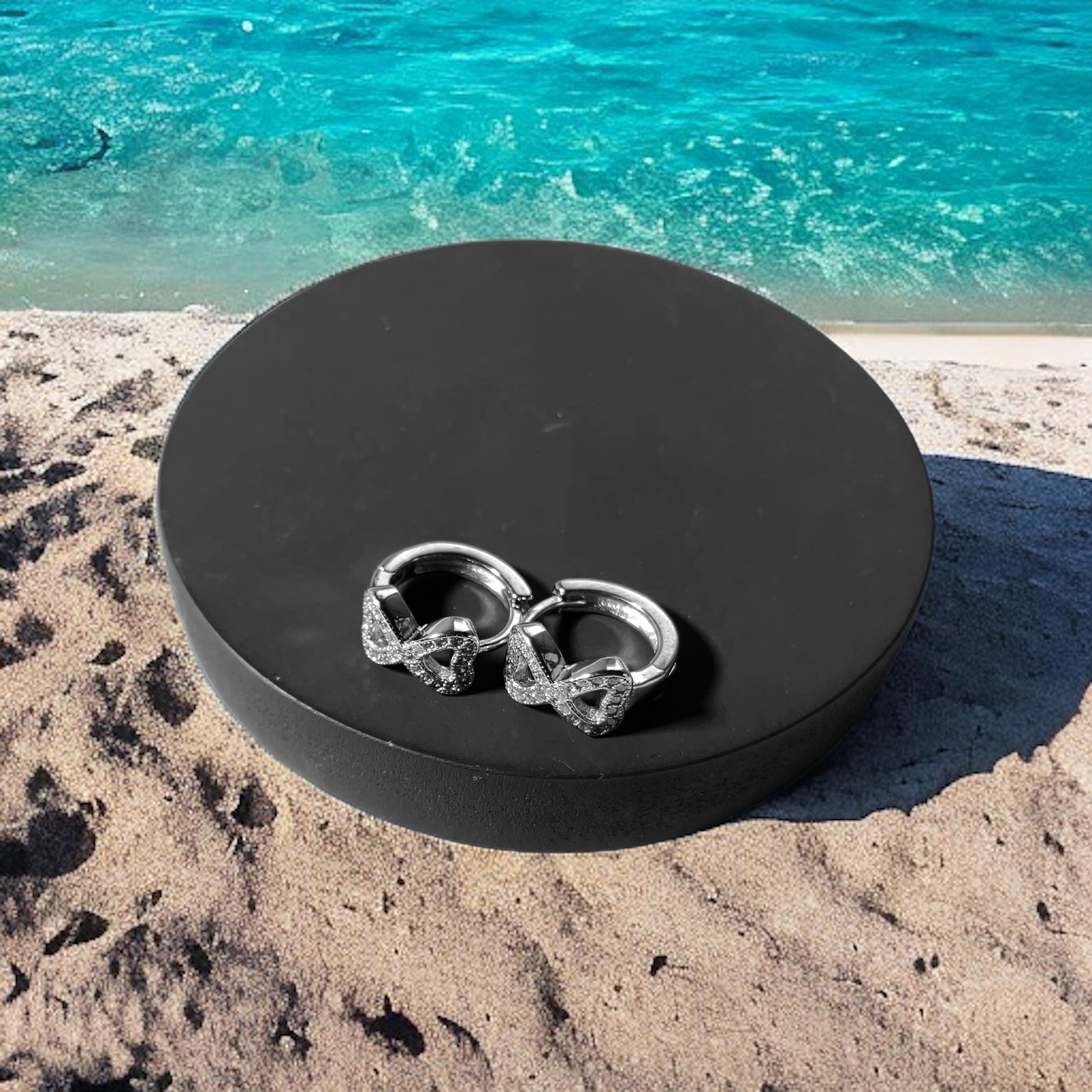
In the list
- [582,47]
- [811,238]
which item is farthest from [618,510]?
[582,47]

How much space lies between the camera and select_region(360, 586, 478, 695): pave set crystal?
204cm

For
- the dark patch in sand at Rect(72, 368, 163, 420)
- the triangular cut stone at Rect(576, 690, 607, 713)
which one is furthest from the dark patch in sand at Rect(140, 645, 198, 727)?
the dark patch in sand at Rect(72, 368, 163, 420)

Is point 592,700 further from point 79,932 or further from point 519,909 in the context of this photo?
point 79,932

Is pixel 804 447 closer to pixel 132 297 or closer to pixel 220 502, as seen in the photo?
pixel 220 502

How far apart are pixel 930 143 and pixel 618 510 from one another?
5966 millimetres

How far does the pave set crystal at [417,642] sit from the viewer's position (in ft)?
6.69

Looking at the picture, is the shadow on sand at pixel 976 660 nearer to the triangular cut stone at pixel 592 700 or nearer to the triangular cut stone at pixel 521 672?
the triangular cut stone at pixel 592 700

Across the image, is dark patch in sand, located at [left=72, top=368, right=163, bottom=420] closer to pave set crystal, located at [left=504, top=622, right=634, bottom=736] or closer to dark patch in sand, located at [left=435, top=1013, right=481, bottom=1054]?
pave set crystal, located at [left=504, top=622, right=634, bottom=736]

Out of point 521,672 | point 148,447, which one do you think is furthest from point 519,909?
point 148,447

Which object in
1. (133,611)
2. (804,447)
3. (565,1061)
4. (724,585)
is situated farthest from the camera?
(133,611)

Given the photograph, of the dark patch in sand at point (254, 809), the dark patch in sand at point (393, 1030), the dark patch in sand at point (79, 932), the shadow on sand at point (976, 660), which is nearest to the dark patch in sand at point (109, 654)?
the dark patch in sand at point (254, 809)

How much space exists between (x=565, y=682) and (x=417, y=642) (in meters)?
0.27

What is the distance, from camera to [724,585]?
7.72 ft

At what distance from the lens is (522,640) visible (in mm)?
2061
